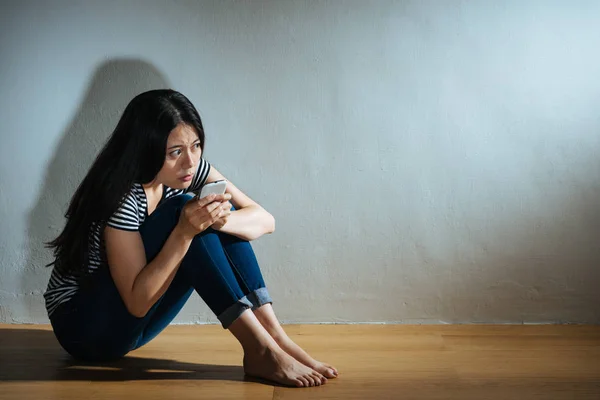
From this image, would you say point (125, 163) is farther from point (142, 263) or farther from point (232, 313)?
point (232, 313)

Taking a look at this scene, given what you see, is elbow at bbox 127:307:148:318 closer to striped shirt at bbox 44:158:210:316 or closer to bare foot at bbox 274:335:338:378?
striped shirt at bbox 44:158:210:316

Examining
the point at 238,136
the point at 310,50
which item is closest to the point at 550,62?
the point at 310,50

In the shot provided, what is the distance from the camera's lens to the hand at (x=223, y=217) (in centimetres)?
178

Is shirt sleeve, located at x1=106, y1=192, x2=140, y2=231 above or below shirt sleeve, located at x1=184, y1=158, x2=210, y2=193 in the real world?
below

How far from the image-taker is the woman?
5.90 ft

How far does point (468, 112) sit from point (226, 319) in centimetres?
110

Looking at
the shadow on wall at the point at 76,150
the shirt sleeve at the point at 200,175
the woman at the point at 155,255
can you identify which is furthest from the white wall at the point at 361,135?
the woman at the point at 155,255

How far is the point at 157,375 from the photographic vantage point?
1930mm

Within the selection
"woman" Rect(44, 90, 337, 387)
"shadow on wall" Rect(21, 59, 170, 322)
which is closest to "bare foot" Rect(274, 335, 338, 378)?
"woman" Rect(44, 90, 337, 387)

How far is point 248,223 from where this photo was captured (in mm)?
1963

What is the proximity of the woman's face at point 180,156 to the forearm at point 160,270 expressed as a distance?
16cm

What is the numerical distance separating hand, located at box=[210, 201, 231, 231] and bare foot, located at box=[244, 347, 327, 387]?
1.02ft

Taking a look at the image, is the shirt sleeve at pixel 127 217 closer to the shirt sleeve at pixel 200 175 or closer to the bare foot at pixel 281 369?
the shirt sleeve at pixel 200 175

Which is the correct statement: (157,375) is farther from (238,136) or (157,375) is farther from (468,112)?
(468,112)
